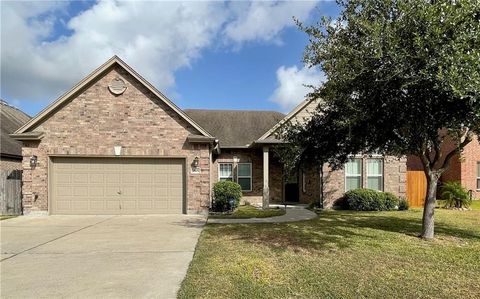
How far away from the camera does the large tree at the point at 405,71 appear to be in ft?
25.7

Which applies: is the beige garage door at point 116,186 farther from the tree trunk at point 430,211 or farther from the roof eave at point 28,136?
the tree trunk at point 430,211

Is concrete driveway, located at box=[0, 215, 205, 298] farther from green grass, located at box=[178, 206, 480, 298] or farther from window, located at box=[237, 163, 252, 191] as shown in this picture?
window, located at box=[237, 163, 252, 191]

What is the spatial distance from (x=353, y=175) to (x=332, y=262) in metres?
12.0

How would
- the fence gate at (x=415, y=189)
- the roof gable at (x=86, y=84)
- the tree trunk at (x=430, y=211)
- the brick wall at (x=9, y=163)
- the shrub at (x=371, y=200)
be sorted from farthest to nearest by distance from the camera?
the fence gate at (x=415, y=189) → the brick wall at (x=9, y=163) → the shrub at (x=371, y=200) → the roof gable at (x=86, y=84) → the tree trunk at (x=430, y=211)

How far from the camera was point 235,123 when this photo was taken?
923 inches

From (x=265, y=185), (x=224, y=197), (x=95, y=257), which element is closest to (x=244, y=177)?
(x=265, y=185)

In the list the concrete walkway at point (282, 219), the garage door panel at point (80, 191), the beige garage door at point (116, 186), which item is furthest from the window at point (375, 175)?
the garage door panel at point (80, 191)

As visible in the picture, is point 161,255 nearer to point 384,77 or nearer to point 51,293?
point 51,293

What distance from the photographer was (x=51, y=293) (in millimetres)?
6043

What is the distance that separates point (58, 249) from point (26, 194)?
7.46 m

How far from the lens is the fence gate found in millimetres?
20375

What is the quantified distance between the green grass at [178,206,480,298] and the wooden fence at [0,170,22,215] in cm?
965

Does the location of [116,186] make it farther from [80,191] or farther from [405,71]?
[405,71]

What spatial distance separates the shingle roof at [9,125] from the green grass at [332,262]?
1409 cm
